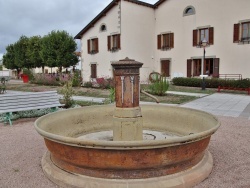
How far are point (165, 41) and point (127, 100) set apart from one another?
73.8 feet

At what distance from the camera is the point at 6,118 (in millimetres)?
7727

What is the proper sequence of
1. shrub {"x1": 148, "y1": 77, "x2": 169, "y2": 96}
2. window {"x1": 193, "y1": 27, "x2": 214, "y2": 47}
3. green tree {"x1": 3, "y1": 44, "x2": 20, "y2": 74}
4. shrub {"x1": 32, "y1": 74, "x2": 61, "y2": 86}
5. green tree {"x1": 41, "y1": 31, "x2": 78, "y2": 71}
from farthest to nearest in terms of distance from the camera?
green tree {"x1": 3, "y1": 44, "x2": 20, "y2": 74} < green tree {"x1": 41, "y1": 31, "x2": 78, "y2": 71} < shrub {"x1": 32, "y1": 74, "x2": 61, "y2": 86} < window {"x1": 193, "y1": 27, "x2": 214, "y2": 47} < shrub {"x1": 148, "y1": 77, "x2": 169, "y2": 96}

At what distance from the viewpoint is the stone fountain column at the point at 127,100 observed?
4137mm

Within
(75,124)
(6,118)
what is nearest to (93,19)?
(6,118)

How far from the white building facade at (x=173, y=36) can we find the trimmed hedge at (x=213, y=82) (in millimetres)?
2326

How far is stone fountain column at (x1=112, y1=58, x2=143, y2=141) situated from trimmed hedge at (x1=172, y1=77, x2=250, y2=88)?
16.5 m

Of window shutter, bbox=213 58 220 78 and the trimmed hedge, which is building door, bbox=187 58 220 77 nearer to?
window shutter, bbox=213 58 220 78

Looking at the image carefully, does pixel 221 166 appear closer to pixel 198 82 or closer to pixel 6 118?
pixel 6 118

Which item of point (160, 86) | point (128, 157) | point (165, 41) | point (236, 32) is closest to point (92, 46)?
point (165, 41)

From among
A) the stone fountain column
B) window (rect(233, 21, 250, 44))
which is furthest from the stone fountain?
window (rect(233, 21, 250, 44))

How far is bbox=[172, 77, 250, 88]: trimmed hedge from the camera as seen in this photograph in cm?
1843

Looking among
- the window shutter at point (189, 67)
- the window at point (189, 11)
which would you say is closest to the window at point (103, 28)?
the window at point (189, 11)

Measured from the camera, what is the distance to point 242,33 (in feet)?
68.5

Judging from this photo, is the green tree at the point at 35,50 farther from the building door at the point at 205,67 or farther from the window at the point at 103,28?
the building door at the point at 205,67
